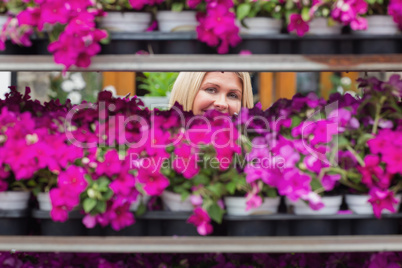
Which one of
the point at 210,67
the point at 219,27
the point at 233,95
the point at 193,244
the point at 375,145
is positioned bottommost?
the point at 193,244

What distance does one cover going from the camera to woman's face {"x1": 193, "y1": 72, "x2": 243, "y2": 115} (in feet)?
9.78

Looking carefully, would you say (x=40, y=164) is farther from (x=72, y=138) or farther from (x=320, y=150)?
(x=320, y=150)

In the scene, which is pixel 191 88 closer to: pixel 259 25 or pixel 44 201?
pixel 259 25

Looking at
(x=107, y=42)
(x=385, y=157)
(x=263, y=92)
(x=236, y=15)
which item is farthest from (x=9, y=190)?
(x=263, y=92)

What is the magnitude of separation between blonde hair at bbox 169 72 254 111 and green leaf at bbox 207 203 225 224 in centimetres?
142

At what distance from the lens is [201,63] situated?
1612 millimetres

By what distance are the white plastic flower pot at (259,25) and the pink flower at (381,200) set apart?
2.01 feet

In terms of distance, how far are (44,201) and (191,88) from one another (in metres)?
1.50

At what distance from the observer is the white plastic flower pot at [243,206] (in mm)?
1666

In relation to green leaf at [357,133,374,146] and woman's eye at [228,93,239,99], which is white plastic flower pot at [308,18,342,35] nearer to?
green leaf at [357,133,374,146]

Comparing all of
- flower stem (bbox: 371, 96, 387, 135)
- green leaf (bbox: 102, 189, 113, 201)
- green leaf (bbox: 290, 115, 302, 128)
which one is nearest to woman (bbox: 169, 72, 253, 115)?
green leaf (bbox: 290, 115, 302, 128)

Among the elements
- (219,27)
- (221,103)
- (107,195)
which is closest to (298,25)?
(219,27)

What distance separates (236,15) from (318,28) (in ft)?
0.90

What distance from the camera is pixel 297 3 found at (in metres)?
1.64
